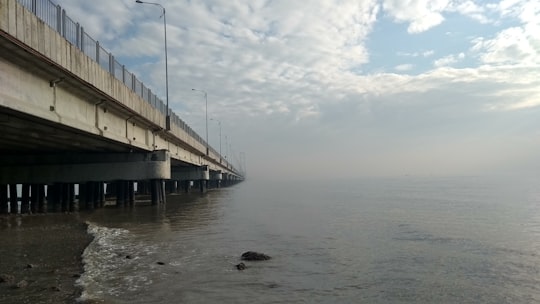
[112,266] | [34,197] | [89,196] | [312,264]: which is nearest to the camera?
[112,266]

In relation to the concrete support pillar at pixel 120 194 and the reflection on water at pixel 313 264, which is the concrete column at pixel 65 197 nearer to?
the concrete support pillar at pixel 120 194

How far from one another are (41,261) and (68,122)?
19.3 ft

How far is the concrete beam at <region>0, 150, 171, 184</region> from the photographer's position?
3259 centimetres

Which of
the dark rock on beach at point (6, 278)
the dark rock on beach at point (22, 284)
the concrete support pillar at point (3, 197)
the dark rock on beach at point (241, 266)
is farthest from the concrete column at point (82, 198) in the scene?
the dark rock on beach at point (22, 284)

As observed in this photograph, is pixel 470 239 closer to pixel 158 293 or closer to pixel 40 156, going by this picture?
pixel 158 293

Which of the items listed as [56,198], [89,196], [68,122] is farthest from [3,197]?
[68,122]

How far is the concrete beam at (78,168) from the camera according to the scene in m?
32.6

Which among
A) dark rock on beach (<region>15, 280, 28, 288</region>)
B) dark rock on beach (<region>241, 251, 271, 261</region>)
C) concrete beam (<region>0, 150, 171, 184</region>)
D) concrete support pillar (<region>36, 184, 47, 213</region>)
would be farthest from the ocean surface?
concrete support pillar (<region>36, 184, 47, 213</region>)

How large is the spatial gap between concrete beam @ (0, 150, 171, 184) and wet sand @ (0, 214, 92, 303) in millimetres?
8474

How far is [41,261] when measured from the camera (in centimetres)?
1374

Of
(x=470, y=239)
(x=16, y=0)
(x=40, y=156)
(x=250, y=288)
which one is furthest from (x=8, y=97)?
(x=40, y=156)

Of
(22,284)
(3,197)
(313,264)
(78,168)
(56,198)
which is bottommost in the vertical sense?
(313,264)

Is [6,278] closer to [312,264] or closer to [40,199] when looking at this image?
[312,264]

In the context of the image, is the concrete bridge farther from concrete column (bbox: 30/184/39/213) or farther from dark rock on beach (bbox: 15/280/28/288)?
dark rock on beach (bbox: 15/280/28/288)
